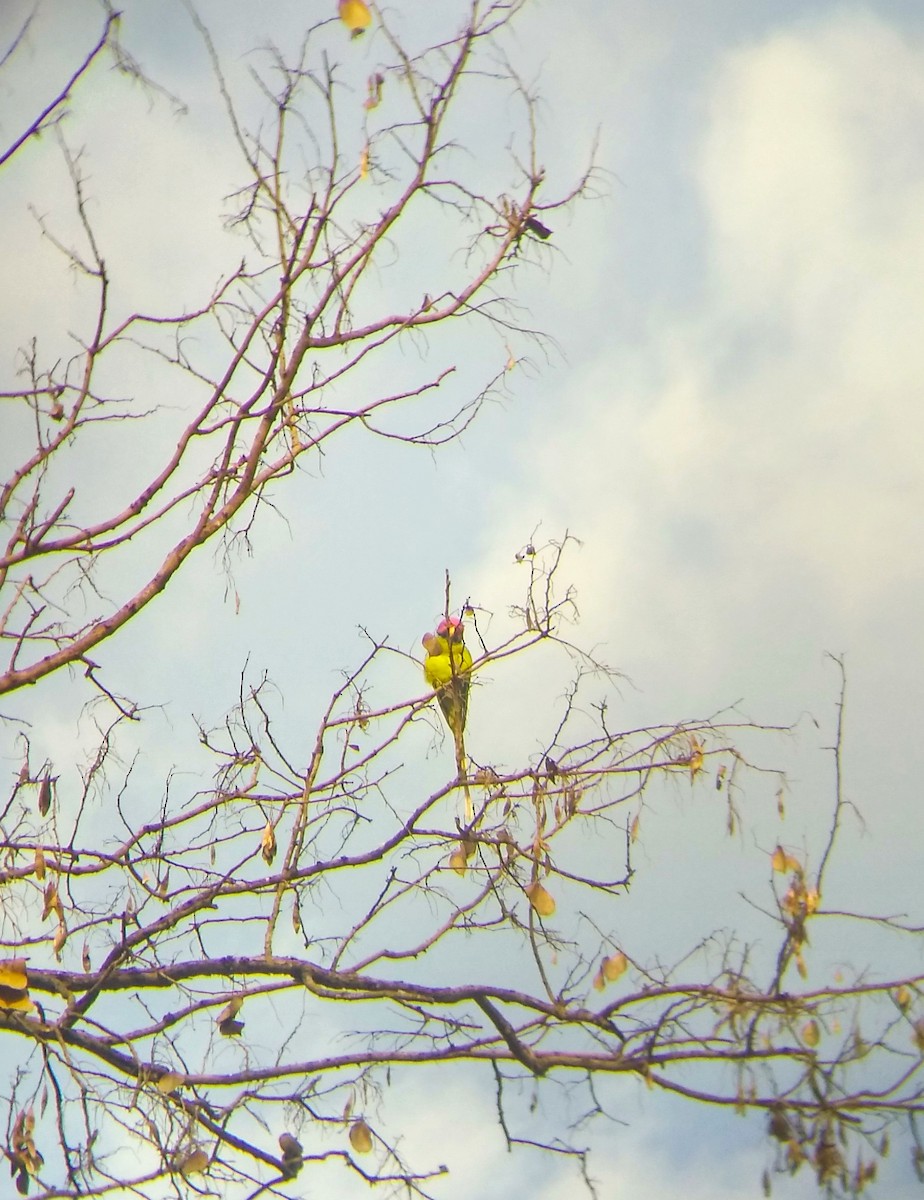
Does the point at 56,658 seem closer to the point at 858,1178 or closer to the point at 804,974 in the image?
the point at 804,974

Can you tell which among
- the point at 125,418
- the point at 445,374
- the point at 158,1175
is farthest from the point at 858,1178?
the point at 125,418

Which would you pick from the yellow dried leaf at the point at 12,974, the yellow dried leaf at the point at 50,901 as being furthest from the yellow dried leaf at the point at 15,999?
the yellow dried leaf at the point at 50,901

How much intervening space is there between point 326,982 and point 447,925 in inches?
19.1

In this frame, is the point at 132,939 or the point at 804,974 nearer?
the point at 804,974

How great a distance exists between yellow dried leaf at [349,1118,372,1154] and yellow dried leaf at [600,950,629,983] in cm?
93

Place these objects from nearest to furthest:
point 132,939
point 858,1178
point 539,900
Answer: point 858,1178 → point 539,900 → point 132,939

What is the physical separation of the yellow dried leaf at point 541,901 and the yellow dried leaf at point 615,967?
11.3 inches

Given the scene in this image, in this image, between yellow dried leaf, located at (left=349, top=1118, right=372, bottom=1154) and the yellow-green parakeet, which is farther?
the yellow-green parakeet

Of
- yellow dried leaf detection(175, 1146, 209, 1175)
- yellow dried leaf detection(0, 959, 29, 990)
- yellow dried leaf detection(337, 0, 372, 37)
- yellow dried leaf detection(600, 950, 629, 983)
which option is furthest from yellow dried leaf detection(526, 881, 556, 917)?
yellow dried leaf detection(337, 0, 372, 37)

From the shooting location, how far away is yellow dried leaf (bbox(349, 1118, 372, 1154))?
4.73 meters

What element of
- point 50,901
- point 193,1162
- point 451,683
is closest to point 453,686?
point 451,683

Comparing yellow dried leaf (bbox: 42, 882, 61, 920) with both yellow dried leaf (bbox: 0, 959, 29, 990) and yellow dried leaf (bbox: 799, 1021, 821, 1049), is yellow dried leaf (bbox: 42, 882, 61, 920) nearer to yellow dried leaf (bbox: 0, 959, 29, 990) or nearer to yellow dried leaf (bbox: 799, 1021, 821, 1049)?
yellow dried leaf (bbox: 0, 959, 29, 990)

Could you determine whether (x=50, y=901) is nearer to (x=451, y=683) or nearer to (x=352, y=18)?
(x=451, y=683)

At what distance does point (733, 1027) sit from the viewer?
14.1 feet
